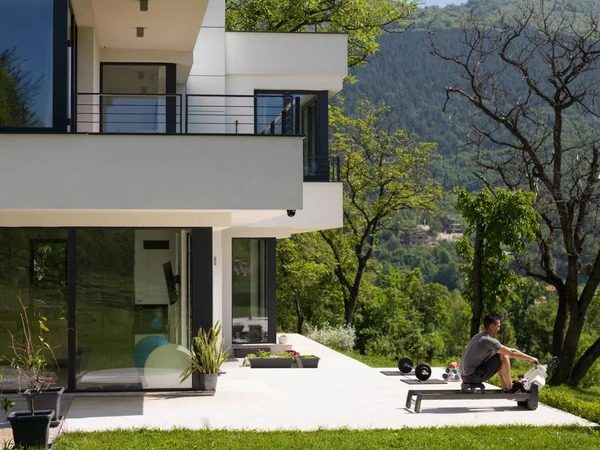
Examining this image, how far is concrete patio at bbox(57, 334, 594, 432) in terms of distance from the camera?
1234 cm

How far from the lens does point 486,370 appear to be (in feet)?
44.7

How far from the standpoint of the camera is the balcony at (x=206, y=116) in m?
14.6

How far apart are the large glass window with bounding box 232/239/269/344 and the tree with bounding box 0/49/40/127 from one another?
1058 cm

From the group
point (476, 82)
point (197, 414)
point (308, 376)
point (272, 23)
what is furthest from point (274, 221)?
point (272, 23)

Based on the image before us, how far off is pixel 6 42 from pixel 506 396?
Result: 8.94 metres

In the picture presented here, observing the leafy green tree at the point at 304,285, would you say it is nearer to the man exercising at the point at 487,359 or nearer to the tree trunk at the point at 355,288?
the tree trunk at the point at 355,288

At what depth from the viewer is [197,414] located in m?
12.9

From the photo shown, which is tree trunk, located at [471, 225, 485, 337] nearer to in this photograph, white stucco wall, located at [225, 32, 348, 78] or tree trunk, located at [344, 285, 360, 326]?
white stucco wall, located at [225, 32, 348, 78]

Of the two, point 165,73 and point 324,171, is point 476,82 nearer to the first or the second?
point 324,171

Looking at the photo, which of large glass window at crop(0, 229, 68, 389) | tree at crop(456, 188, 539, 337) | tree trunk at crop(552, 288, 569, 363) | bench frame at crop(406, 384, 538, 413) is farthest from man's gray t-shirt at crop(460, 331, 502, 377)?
tree trunk at crop(552, 288, 569, 363)

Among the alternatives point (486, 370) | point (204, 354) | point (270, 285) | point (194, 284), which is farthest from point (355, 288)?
point (486, 370)

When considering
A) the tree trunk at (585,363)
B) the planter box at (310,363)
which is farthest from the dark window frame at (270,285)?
the tree trunk at (585,363)

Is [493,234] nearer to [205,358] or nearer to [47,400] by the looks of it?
[205,358]

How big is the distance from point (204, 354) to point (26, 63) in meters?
5.30
